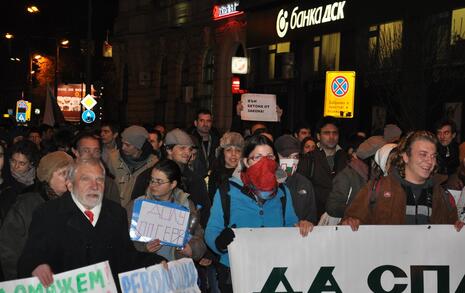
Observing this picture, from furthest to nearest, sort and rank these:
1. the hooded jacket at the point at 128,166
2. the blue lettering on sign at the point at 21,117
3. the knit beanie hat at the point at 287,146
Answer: the blue lettering on sign at the point at 21,117, the hooded jacket at the point at 128,166, the knit beanie hat at the point at 287,146

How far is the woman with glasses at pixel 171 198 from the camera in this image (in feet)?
20.6

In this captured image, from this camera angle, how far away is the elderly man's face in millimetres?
5023

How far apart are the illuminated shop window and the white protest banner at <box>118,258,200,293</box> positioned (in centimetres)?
2137

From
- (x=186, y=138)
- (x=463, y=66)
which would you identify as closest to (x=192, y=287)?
(x=186, y=138)

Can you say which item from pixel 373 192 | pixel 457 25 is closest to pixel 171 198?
pixel 373 192

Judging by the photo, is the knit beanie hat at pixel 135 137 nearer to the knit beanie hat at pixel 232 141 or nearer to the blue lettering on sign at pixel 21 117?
the knit beanie hat at pixel 232 141

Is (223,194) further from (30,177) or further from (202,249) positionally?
(30,177)

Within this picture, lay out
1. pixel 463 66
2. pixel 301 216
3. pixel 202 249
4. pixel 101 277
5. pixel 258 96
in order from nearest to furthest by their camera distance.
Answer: pixel 101 277
pixel 202 249
pixel 301 216
pixel 258 96
pixel 463 66

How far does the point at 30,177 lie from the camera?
795 centimetres

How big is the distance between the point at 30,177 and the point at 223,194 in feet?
8.97

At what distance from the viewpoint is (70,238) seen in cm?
495

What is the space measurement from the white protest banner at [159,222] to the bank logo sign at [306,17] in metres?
17.5

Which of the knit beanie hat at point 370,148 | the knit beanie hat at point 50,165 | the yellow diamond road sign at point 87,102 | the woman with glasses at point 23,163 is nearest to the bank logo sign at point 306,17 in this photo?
the yellow diamond road sign at point 87,102

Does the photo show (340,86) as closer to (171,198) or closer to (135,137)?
(135,137)
